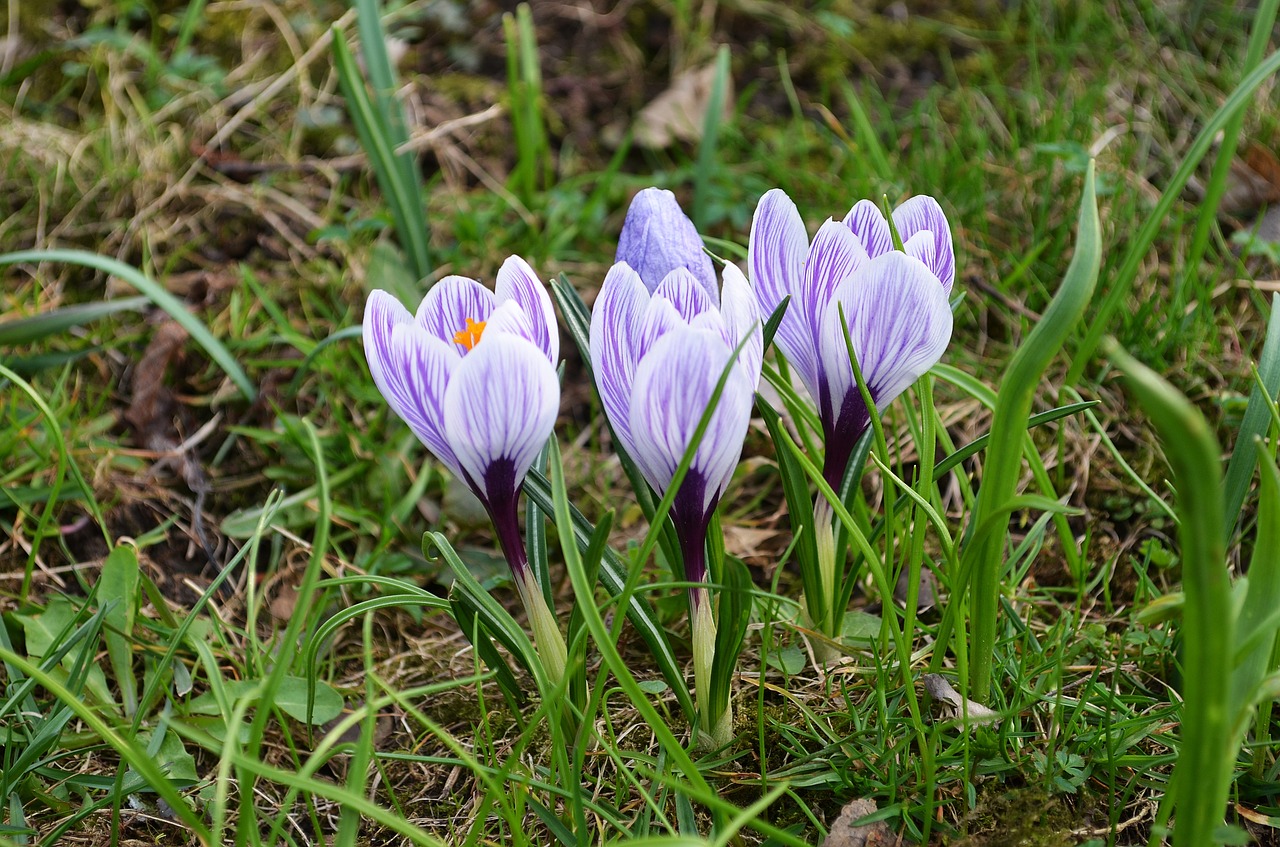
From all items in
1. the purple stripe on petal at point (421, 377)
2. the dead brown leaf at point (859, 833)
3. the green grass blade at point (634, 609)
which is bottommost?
the dead brown leaf at point (859, 833)

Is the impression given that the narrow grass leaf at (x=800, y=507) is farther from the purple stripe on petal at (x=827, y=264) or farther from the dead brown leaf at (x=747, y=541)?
the dead brown leaf at (x=747, y=541)

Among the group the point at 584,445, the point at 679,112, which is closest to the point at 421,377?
the point at 584,445

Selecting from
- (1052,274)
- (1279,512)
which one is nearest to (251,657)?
(1279,512)

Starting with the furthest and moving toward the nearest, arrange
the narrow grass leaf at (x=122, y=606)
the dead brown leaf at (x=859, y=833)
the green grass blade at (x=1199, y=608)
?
the narrow grass leaf at (x=122, y=606), the dead brown leaf at (x=859, y=833), the green grass blade at (x=1199, y=608)

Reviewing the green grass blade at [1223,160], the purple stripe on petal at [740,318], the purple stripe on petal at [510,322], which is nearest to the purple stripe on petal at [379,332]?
the purple stripe on petal at [510,322]

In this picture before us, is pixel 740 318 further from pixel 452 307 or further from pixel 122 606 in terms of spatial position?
pixel 122 606

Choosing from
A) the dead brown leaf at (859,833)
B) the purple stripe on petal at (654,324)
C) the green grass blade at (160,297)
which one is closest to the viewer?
the purple stripe on petal at (654,324)

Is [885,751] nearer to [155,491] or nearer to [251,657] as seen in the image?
[251,657]

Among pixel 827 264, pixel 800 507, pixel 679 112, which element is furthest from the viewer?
pixel 679 112
